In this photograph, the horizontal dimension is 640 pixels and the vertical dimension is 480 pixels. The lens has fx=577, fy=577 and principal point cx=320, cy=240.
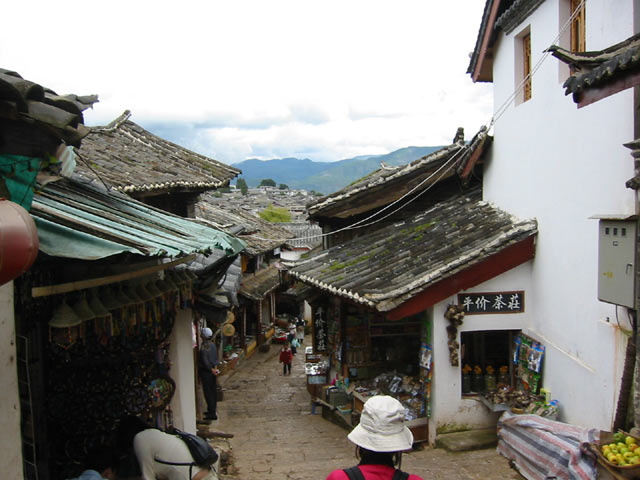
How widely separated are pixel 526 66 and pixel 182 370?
974 centimetres

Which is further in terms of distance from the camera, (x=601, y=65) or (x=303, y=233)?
(x=303, y=233)

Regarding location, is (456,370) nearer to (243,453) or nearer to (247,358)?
Result: (243,453)

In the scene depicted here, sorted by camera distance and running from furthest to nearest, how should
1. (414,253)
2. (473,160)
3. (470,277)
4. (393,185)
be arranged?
(393,185) < (473,160) < (414,253) < (470,277)

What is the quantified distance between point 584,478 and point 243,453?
705cm

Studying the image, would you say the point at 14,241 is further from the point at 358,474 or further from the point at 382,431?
the point at 382,431

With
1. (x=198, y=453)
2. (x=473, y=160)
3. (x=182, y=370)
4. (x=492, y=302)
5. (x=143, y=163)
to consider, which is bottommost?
(x=198, y=453)

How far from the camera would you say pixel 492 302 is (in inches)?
475

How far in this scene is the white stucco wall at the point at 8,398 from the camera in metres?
4.04

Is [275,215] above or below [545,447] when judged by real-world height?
above

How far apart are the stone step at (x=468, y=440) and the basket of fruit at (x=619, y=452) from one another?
391 cm

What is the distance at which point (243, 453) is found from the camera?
12.5 m

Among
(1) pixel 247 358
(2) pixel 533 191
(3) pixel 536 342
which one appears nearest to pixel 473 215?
(2) pixel 533 191

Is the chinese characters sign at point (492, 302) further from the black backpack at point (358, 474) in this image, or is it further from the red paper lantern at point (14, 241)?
the red paper lantern at point (14, 241)

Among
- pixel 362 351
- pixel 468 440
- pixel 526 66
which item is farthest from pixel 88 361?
pixel 526 66
